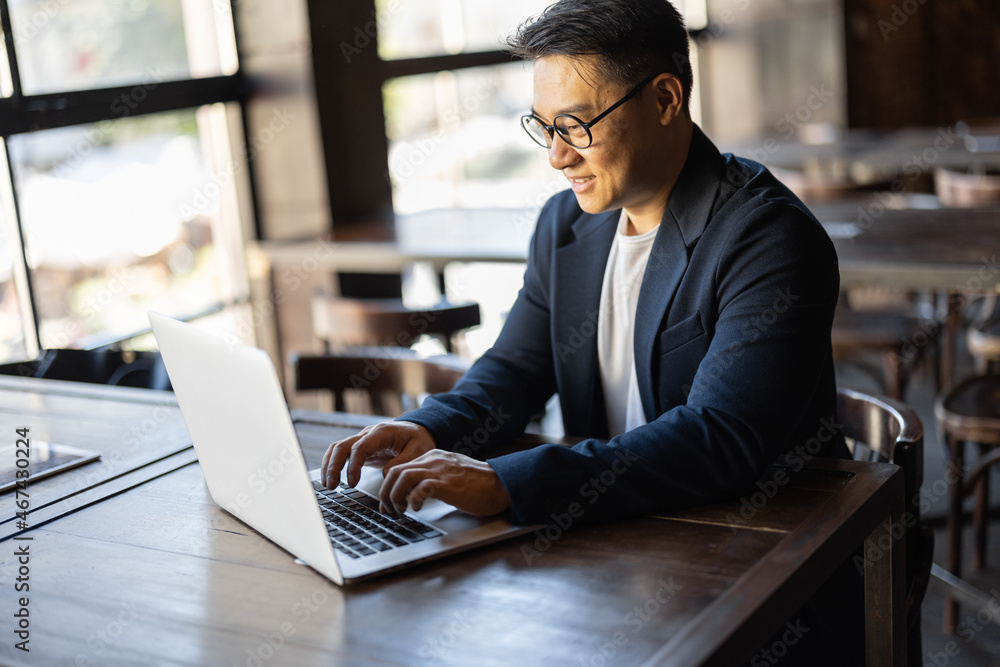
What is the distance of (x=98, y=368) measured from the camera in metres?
2.45

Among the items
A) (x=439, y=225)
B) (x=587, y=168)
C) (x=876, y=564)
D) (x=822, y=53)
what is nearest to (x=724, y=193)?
(x=587, y=168)

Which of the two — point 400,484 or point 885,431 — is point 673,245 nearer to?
point 885,431

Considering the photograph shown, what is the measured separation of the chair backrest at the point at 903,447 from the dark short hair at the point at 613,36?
62 centimetres

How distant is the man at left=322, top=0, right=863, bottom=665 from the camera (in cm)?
125

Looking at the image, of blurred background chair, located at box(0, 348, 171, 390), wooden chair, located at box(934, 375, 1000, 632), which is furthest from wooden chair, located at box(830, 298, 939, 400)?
blurred background chair, located at box(0, 348, 171, 390)

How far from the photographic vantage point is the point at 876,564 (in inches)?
50.8

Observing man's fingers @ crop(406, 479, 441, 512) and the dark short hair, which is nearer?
man's fingers @ crop(406, 479, 441, 512)

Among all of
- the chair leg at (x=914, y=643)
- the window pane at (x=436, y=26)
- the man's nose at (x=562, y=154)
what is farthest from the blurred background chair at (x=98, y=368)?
the window pane at (x=436, y=26)

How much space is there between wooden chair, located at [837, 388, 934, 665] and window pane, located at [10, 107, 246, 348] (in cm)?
221

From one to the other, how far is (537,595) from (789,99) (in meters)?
6.42

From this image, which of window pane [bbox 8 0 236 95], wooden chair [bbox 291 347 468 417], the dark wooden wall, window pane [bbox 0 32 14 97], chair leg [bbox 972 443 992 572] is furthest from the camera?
the dark wooden wall

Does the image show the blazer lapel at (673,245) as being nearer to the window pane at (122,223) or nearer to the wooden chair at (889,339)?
the wooden chair at (889,339)

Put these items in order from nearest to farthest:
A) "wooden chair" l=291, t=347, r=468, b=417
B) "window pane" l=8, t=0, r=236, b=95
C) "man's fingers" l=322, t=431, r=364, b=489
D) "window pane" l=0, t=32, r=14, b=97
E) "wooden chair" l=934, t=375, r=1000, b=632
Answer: "man's fingers" l=322, t=431, r=364, b=489, "wooden chair" l=291, t=347, r=468, b=417, "wooden chair" l=934, t=375, r=1000, b=632, "window pane" l=0, t=32, r=14, b=97, "window pane" l=8, t=0, r=236, b=95

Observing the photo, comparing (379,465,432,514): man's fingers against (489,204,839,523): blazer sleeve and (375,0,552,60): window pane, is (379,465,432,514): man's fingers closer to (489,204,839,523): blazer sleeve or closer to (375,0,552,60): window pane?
(489,204,839,523): blazer sleeve
